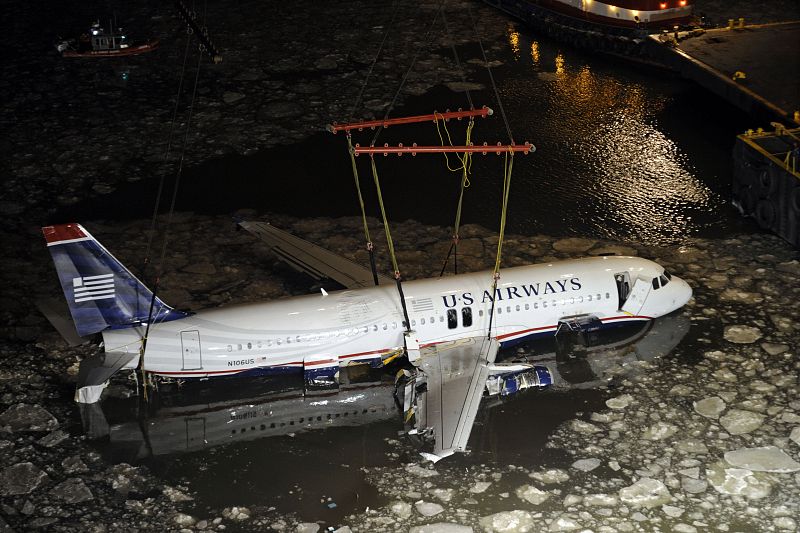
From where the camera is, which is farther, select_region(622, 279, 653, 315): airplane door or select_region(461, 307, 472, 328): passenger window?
select_region(622, 279, 653, 315): airplane door

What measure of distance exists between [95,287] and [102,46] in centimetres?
3383

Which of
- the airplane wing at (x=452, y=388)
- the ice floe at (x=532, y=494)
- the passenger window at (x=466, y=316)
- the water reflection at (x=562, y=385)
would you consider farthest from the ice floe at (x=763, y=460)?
the passenger window at (x=466, y=316)

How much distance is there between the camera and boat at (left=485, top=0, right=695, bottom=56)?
5489 cm

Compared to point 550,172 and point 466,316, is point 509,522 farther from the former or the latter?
point 550,172

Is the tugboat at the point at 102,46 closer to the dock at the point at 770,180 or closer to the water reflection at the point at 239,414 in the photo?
the water reflection at the point at 239,414

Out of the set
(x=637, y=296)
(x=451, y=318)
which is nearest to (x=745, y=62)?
(x=637, y=296)

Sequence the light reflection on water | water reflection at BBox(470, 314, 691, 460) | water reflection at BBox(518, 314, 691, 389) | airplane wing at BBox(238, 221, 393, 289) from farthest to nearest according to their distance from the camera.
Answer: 1. the light reflection on water
2. airplane wing at BBox(238, 221, 393, 289)
3. water reflection at BBox(518, 314, 691, 389)
4. water reflection at BBox(470, 314, 691, 460)

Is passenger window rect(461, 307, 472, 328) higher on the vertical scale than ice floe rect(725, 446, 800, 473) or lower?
higher

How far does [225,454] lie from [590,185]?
22059 mm

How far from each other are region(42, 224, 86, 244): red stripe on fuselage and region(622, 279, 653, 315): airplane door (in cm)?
1689

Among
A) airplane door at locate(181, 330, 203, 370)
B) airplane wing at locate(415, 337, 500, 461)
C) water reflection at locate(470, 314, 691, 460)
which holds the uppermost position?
airplane door at locate(181, 330, 203, 370)

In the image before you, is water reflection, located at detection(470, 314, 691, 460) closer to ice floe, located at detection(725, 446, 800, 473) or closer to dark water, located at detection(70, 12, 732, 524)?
dark water, located at detection(70, 12, 732, 524)

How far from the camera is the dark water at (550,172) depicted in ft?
132

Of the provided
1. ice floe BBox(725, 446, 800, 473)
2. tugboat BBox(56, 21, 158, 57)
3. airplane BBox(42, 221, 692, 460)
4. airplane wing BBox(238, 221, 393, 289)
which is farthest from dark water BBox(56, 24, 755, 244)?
tugboat BBox(56, 21, 158, 57)
